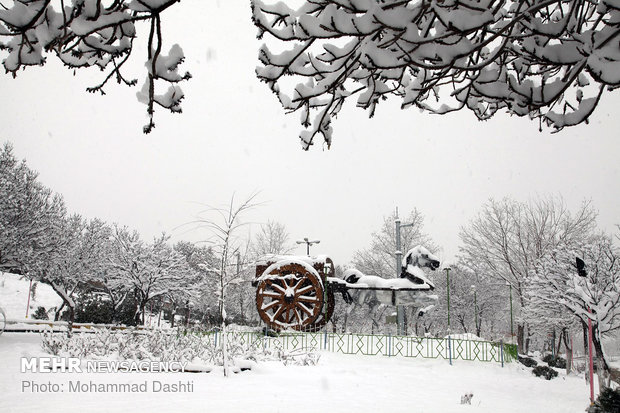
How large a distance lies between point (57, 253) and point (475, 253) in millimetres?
23785

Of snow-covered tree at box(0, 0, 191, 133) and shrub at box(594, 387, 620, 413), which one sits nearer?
snow-covered tree at box(0, 0, 191, 133)

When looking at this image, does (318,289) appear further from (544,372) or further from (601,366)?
(544,372)

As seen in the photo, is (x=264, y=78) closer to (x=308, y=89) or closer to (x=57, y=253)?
(x=308, y=89)

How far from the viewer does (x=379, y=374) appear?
34.8 ft

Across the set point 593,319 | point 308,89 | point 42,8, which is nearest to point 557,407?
point 593,319

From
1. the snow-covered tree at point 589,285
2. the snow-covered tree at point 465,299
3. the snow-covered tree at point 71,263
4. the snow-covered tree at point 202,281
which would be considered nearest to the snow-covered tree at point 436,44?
the snow-covered tree at point 589,285

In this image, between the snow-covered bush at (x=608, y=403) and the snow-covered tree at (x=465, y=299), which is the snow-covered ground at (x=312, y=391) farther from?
the snow-covered tree at (x=465, y=299)

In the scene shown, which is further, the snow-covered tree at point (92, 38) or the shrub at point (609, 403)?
Answer: the shrub at point (609, 403)

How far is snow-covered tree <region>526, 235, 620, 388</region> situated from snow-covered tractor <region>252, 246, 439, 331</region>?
359cm

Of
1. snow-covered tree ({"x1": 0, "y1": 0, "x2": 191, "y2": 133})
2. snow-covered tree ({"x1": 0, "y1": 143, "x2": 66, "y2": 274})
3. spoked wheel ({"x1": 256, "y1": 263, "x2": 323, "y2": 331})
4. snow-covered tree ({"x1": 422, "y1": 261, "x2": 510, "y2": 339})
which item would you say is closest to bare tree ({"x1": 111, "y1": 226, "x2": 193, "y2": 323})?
snow-covered tree ({"x1": 0, "y1": 143, "x2": 66, "y2": 274})

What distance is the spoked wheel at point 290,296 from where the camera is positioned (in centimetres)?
1380

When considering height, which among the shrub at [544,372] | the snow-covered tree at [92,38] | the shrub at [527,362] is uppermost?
the snow-covered tree at [92,38]

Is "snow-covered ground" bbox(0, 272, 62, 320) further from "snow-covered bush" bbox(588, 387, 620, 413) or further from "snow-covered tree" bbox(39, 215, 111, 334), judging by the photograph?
"snow-covered bush" bbox(588, 387, 620, 413)

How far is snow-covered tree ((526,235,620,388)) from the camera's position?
10.8 meters
